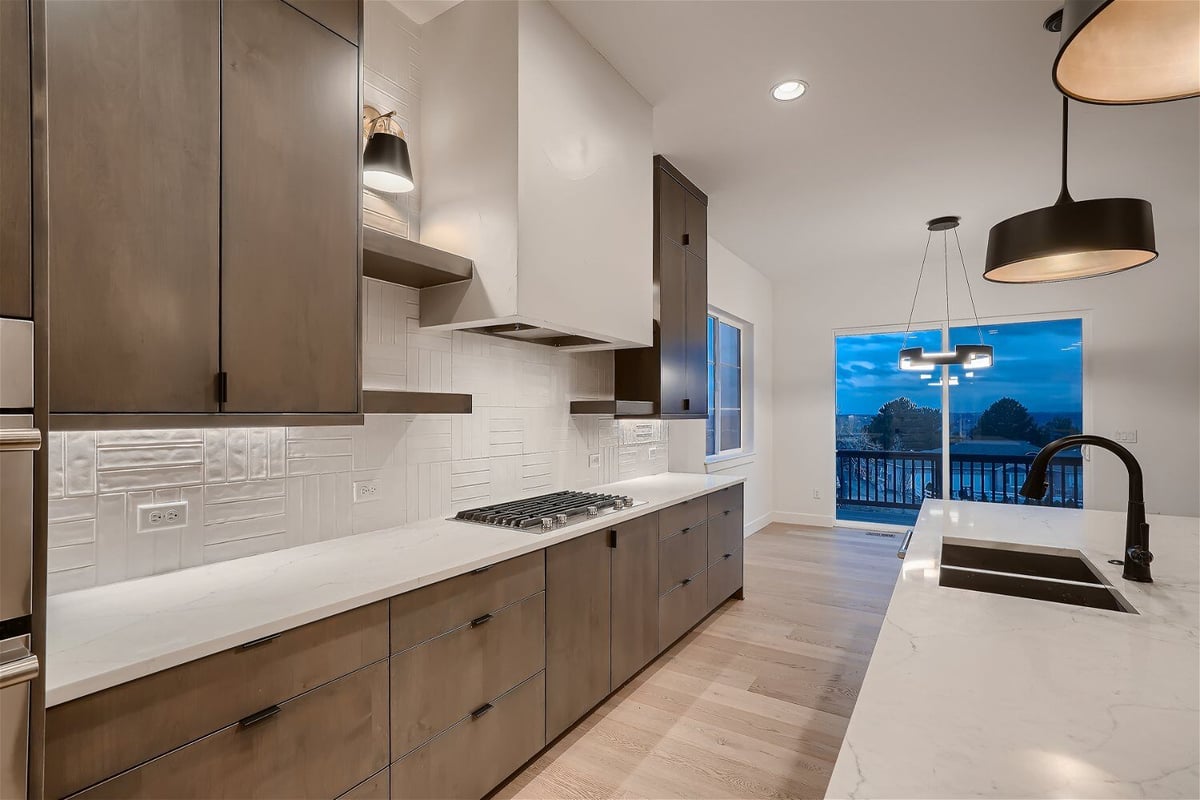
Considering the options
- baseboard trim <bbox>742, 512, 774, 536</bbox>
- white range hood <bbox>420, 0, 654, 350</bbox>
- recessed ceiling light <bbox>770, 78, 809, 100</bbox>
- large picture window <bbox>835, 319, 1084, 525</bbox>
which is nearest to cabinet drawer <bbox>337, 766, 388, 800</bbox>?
white range hood <bbox>420, 0, 654, 350</bbox>

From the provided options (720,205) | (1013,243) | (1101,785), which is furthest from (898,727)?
(720,205)

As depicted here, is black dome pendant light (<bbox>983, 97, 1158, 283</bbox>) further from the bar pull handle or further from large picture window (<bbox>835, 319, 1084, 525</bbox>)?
large picture window (<bbox>835, 319, 1084, 525</bbox>)

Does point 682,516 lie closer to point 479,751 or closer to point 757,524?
point 479,751

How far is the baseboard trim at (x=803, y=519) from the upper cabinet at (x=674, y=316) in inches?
132

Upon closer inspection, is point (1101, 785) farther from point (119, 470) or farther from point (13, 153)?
point (119, 470)

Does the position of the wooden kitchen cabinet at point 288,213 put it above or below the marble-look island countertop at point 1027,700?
above

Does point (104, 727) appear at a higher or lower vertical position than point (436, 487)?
lower

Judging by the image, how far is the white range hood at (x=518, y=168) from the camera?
7.24 ft

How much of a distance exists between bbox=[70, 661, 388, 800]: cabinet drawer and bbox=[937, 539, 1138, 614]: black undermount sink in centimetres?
155

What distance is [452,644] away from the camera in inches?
68.1

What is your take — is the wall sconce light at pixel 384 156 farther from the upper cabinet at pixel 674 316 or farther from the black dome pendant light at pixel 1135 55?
the black dome pendant light at pixel 1135 55

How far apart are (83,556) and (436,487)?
116 cm

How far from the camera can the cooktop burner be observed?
2.22m

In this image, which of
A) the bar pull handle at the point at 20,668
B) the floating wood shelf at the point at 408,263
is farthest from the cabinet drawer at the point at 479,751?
the floating wood shelf at the point at 408,263
